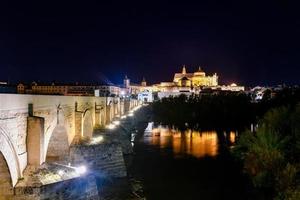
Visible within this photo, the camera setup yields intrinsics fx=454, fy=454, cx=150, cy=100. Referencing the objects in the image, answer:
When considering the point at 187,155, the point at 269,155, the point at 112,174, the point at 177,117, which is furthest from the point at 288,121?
the point at 177,117

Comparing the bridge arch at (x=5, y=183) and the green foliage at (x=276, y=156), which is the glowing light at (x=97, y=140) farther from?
the bridge arch at (x=5, y=183)

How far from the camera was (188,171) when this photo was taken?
960 inches

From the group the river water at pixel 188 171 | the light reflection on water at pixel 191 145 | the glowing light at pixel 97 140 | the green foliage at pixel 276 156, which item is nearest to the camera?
the green foliage at pixel 276 156

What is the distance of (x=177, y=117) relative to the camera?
67125mm

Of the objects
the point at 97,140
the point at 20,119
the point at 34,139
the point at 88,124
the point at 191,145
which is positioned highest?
the point at 20,119

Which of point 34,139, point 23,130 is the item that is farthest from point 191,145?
point 23,130

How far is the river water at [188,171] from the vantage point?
64.7 ft

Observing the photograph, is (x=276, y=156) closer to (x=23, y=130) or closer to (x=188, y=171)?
(x=188, y=171)

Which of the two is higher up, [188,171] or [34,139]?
[34,139]

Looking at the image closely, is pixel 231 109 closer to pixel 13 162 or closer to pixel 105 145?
pixel 105 145

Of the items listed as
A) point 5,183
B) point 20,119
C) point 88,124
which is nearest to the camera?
point 5,183

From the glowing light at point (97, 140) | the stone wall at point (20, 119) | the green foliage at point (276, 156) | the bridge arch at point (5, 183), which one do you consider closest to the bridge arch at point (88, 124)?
the glowing light at point (97, 140)

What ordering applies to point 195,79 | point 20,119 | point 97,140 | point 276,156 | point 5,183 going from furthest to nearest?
point 195,79 → point 97,140 → point 276,156 → point 20,119 → point 5,183

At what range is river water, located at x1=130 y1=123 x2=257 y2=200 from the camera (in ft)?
64.7
